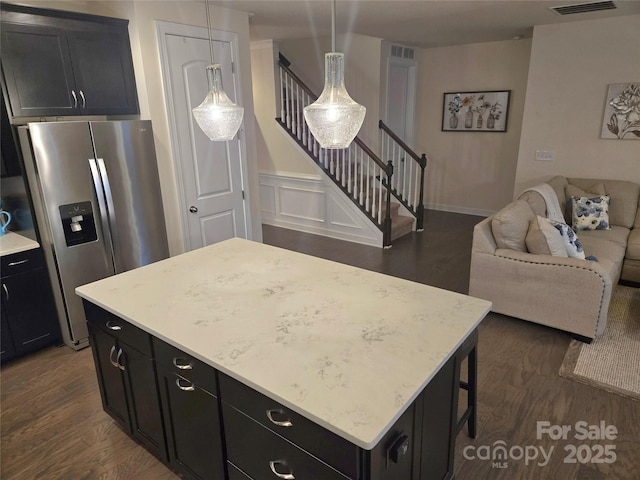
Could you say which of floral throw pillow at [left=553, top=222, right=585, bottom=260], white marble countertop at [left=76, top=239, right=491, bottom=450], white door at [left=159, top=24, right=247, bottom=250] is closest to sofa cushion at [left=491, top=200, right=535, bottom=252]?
floral throw pillow at [left=553, top=222, right=585, bottom=260]

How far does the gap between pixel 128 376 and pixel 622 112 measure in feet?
17.3

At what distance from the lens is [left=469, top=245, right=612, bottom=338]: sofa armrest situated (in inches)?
115

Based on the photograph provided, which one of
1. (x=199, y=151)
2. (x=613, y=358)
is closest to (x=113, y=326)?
(x=199, y=151)

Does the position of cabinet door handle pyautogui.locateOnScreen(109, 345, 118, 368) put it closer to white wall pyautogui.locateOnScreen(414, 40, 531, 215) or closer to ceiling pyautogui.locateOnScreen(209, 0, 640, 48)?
ceiling pyautogui.locateOnScreen(209, 0, 640, 48)

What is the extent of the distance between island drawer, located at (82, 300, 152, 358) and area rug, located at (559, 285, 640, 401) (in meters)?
2.59

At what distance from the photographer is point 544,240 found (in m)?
3.14

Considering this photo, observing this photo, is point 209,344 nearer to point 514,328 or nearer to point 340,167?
point 514,328

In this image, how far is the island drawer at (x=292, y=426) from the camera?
3.87 ft

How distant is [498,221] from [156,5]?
3169 mm

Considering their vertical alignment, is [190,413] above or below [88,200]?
below

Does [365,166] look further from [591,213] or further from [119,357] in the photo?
[119,357]

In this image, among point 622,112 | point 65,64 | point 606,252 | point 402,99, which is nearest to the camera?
point 65,64

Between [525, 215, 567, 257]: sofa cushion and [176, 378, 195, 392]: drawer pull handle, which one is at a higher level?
[525, 215, 567, 257]: sofa cushion

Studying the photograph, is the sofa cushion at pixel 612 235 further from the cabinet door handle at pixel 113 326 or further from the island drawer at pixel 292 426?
the cabinet door handle at pixel 113 326
